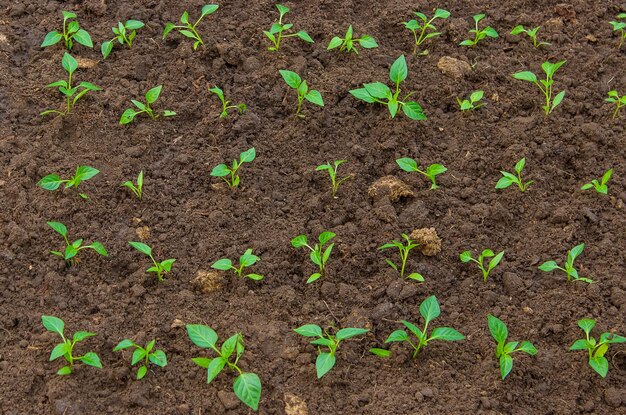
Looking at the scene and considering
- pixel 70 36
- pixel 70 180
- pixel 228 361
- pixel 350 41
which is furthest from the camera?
pixel 70 36

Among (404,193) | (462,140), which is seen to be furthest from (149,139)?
(462,140)

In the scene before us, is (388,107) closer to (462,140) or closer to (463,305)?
(462,140)

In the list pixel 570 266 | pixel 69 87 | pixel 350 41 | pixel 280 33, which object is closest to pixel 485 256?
pixel 570 266

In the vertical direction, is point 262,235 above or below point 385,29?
below

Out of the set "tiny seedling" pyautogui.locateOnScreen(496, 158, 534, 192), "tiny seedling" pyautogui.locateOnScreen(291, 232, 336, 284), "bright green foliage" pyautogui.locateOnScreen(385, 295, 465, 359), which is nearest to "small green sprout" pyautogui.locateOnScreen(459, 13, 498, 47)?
"tiny seedling" pyautogui.locateOnScreen(496, 158, 534, 192)

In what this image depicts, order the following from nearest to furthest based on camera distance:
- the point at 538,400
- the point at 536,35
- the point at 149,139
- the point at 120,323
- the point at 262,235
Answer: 1. the point at 538,400
2. the point at 120,323
3. the point at 262,235
4. the point at 149,139
5. the point at 536,35

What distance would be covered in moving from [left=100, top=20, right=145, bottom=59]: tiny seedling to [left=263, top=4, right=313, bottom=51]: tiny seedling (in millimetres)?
Answer: 641

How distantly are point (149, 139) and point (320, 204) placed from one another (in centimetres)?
85

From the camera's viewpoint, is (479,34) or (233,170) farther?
(479,34)

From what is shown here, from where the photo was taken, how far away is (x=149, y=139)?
138 inches

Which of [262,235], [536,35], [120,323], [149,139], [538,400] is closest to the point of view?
[538,400]

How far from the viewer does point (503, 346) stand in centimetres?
278

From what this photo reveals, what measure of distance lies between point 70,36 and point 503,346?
2575mm

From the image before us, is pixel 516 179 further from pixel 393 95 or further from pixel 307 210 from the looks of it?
pixel 307 210
